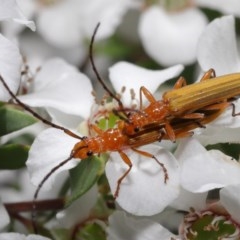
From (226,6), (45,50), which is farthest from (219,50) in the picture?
(45,50)

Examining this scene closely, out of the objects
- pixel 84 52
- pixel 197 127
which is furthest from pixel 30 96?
pixel 84 52

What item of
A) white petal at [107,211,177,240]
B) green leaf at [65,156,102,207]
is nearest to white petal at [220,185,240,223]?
white petal at [107,211,177,240]

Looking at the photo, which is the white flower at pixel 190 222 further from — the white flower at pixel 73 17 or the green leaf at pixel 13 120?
the white flower at pixel 73 17

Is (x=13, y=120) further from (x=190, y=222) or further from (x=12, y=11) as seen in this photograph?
(x=190, y=222)

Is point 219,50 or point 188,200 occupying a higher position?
point 219,50

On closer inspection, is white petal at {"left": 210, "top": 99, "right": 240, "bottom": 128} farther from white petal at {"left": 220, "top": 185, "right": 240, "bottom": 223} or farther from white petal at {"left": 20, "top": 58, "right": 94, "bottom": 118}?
white petal at {"left": 20, "top": 58, "right": 94, "bottom": 118}

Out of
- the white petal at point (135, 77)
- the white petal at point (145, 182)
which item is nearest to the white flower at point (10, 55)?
the white petal at point (145, 182)

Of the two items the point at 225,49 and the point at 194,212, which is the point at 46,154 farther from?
the point at 225,49
